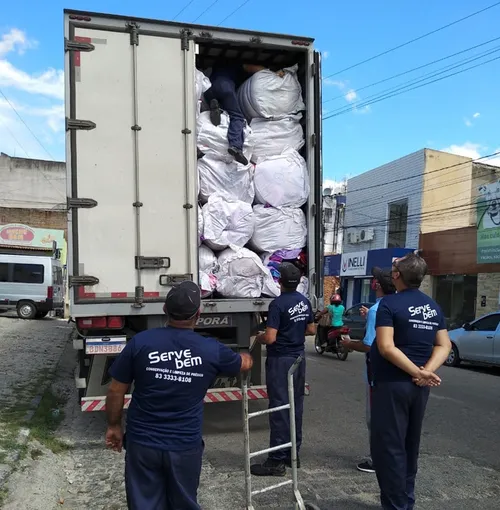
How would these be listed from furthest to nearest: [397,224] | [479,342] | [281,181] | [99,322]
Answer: [397,224], [479,342], [281,181], [99,322]

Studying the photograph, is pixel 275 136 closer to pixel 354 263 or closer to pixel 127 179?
pixel 127 179

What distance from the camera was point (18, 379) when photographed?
8242 mm

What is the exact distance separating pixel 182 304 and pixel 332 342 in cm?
1131

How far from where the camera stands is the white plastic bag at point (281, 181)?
5.90 meters

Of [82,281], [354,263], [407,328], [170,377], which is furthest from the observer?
[354,263]

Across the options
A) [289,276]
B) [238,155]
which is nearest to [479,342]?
[238,155]

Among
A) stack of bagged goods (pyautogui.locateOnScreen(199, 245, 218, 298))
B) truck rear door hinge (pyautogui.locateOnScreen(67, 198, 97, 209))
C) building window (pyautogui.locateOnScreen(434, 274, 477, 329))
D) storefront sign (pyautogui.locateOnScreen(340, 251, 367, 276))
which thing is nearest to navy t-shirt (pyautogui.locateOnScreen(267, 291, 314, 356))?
stack of bagged goods (pyautogui.locateOnScreen(199, 245, 218, 298))

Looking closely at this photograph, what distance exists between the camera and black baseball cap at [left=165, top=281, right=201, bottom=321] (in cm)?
272

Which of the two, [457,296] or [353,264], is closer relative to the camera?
[457,296]

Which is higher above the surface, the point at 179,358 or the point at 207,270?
the point at 207,270

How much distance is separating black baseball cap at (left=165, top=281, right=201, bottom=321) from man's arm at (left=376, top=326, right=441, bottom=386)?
1.35m

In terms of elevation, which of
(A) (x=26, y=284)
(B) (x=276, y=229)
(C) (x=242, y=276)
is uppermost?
(B) (x=276, y=229)

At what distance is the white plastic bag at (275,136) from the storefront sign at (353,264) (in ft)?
68.6

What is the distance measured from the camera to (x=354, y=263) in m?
27.6
